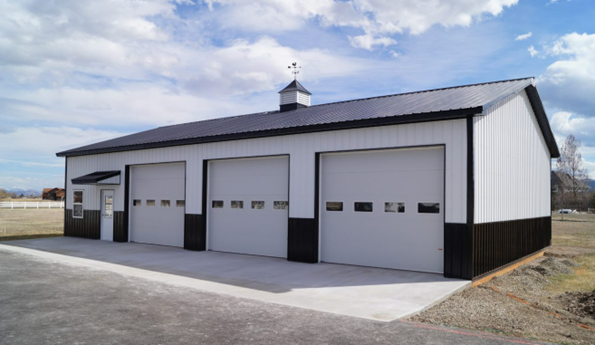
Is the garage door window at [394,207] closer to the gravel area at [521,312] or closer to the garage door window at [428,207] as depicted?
the garage door window at [428,207]

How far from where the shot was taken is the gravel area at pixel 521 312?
6902 mm

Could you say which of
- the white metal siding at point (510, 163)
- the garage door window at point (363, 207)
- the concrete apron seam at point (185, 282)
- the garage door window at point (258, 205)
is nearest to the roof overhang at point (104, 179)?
the concrete apron seam at point (185, 282)

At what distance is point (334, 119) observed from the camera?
13461 millimetres

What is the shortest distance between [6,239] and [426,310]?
19324 millimetres

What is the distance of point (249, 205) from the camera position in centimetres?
1522

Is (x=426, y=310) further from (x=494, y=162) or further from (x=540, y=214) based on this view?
(x=540, y=214)

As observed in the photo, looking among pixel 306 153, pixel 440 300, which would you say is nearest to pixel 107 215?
pixel 306 153

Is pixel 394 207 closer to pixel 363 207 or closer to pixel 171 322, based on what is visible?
pixel 363 207

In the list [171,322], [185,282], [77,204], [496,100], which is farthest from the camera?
[77,204]

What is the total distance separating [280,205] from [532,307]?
7.76 meters

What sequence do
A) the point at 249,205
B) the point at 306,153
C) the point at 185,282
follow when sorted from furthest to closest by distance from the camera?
the point at 249,205 → the point at 306,153 → the point at 185,282

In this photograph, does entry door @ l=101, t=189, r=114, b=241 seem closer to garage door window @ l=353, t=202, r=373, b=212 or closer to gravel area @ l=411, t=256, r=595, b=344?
garage door window @ l=353, t=202, r=373, b=212

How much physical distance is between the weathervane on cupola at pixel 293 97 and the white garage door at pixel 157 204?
18.1 ft

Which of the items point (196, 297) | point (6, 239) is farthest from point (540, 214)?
point (6, 239)
